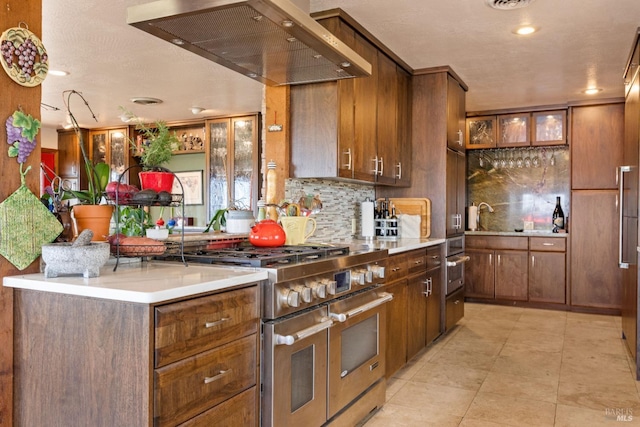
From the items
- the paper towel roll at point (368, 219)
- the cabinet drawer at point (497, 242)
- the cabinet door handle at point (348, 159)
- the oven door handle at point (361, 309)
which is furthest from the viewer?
the cabinet drawer at point (497, 242)

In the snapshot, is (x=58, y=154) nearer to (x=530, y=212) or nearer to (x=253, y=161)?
(x=253, y=161)

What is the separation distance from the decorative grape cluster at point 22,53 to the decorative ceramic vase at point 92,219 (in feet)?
1.68

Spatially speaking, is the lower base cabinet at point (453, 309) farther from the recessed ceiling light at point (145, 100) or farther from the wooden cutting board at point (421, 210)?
the recessed ceiling light at point (145, 100)

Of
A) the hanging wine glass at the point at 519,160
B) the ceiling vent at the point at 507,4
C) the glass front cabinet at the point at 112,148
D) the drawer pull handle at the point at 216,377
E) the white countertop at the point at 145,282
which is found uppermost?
the ceiling vent at the point at 507,4

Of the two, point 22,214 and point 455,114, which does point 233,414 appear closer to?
point 22,214

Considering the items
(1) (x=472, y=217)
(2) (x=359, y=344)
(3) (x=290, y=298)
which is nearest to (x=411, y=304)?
(2) (x=359, y=344)

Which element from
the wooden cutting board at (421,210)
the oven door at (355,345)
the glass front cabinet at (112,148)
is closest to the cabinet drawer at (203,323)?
the oven door at (355,345)

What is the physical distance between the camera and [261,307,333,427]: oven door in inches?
72.3

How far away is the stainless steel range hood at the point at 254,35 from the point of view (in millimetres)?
1838

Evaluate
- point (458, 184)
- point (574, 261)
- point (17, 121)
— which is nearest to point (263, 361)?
point (17, 121)

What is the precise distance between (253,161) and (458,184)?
2867 mm

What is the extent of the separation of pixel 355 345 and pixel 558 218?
171 inches

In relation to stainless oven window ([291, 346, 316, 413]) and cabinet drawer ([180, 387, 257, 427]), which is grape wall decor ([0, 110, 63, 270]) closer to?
cabinet drawer ([180, 387, 257, 427])

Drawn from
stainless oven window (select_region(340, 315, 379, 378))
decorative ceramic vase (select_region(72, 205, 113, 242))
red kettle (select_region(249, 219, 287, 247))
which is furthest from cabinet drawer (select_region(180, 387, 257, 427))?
red kettle (select_region(249, 219, 287, 247))
